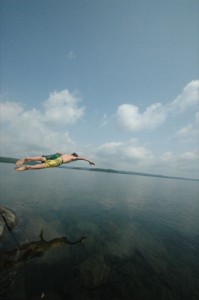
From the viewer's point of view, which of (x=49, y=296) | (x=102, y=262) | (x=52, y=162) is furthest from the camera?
(x=102, y=262)

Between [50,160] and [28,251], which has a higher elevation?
[50,160]

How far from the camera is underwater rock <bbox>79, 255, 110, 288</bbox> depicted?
470 inches

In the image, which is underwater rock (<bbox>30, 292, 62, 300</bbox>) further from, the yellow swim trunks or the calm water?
A: the yellow swim trunks

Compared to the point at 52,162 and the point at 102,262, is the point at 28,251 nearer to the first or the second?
the point at 102,262

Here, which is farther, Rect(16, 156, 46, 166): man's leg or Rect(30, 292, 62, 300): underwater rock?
Rect(30, 292, 62, 300): underwater rock

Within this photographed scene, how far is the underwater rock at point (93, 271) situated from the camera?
1193cm

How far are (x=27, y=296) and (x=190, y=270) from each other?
14.9 m

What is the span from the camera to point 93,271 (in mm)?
13305

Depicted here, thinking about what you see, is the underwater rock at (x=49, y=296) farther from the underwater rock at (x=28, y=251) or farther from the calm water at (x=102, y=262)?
the underwater rock at (x=28, y=251)

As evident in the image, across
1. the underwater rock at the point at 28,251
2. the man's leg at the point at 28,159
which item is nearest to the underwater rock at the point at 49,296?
the underwater rock at the point at 28,251

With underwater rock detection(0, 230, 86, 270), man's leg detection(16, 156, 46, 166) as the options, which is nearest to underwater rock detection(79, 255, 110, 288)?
underwater rock detection(0, 230, 86, 270)

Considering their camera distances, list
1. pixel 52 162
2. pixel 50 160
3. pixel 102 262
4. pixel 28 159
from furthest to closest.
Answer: pixel 102 262 → pixel 50 160 → pixel 52 162 → pixel 28 159

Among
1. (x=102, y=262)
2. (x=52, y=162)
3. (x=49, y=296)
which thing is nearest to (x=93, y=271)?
(x=102, y=262)

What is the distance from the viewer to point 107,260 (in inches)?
597
